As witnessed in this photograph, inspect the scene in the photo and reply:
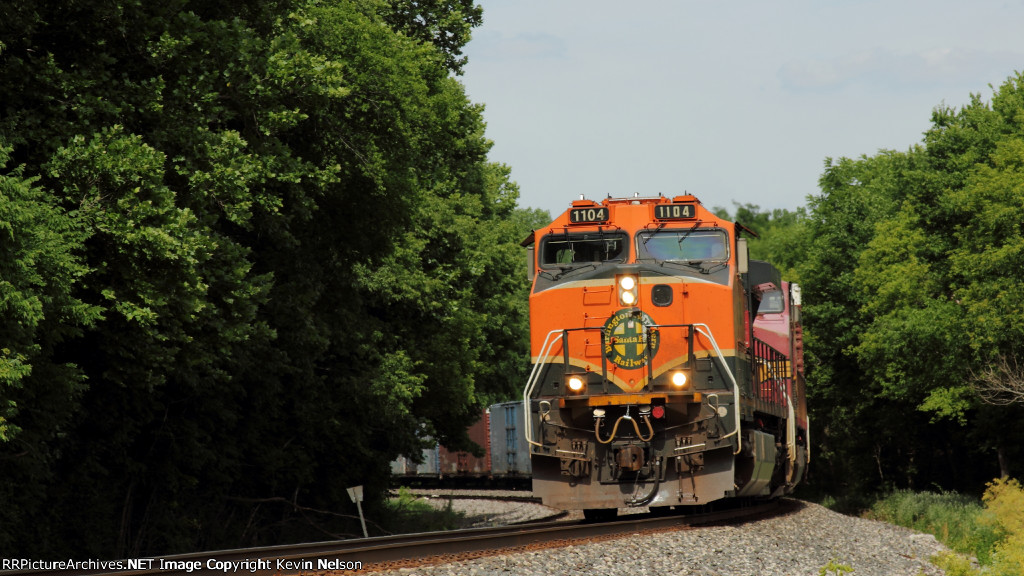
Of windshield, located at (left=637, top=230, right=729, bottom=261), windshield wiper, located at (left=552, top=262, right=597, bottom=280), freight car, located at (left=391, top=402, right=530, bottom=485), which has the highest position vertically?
windshield, located at (left=637, top=230, right=729, bottom=261)

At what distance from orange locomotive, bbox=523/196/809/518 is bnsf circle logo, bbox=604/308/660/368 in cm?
2

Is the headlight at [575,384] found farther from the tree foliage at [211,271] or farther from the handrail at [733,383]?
the tree foliage at [211,271]

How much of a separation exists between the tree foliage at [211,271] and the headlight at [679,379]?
6762mm

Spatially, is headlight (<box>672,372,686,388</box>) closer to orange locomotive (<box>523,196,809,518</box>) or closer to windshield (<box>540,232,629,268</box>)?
orange locomotive (<box>523,196,809,518</box>)

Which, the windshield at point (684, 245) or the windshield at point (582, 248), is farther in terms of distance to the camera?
the windshield at point (582, 248)

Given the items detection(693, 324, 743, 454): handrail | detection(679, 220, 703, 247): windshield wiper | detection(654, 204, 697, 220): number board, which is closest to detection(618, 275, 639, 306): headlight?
detection(693, 324, 743, 454): handrail

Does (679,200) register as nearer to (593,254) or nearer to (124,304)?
(593,254)

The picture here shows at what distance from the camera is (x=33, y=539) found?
17969 mm

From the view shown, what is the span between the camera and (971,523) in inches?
1068

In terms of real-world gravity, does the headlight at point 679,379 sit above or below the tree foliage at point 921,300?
below

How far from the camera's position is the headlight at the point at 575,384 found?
17.2 meters

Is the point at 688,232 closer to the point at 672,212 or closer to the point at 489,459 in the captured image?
the point at 672,212

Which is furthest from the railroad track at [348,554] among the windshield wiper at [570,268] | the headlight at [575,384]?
the windshield wiper at [570,268]

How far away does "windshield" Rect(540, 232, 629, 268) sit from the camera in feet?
58.6
